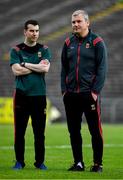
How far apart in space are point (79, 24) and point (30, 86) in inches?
42.0

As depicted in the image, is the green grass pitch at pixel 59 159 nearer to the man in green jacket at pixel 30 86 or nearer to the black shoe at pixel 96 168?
the black shoe at pixel 96 168

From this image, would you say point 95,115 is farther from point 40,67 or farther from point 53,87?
point 53,87

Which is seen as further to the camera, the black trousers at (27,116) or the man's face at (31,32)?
the black trousers at (27,116)

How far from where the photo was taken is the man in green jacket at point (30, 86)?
1023 centimetres

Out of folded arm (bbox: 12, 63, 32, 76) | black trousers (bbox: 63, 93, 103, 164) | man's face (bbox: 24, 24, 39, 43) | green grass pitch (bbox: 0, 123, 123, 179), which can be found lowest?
green grass pitch (bbox: 0, 123, 123, 179)

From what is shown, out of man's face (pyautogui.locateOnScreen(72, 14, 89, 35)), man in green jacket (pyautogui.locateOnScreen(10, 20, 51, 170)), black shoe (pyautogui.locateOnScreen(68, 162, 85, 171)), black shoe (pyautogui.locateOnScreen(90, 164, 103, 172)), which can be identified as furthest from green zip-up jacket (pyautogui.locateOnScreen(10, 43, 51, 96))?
black shoe (pyautogui.locateOnScreen(90, 164, 103, 172))

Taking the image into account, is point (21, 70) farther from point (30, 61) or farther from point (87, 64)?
point (87, 64)

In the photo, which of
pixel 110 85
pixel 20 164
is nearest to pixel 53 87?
pixel 110 85

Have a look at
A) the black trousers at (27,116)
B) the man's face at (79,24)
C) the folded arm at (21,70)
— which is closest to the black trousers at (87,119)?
the black trousers at (27,116)

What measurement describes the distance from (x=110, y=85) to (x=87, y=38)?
72.5ft

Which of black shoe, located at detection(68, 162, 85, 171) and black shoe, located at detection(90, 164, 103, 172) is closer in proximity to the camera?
black shoe, located at detection(90, 164, 103, 172)

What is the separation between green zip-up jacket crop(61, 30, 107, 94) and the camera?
991 cm

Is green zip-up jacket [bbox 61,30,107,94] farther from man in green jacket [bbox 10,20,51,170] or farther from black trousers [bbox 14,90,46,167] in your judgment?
black trousers [bbox 14,90,46,167]

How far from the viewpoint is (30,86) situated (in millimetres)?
10219
